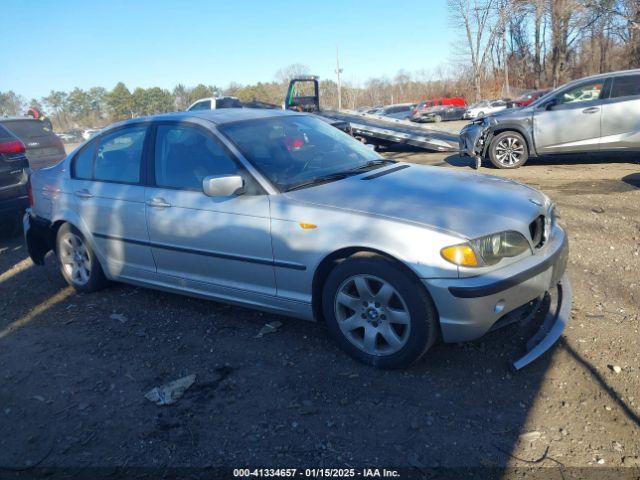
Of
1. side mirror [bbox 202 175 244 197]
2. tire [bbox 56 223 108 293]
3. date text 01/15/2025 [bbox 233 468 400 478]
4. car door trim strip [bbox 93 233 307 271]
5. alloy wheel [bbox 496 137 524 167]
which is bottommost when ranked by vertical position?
date text 01/15/2025 [bbox 233 468 400 478]

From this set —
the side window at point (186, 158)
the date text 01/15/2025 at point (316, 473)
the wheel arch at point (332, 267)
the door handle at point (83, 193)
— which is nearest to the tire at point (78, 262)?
the door handle at point (83, 193)

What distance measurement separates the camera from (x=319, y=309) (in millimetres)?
3383

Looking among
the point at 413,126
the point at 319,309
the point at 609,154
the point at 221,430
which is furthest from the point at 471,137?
the point at 221,430

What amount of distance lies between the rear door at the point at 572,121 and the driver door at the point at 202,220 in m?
7.32

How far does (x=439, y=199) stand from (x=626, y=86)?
7303 millimetres

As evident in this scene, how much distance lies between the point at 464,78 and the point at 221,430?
183 feet

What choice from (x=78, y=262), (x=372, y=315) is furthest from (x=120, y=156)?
(x=372, y=315)

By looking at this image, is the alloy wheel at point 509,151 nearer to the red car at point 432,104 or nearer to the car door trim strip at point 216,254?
the car door trim strip at point 216,254

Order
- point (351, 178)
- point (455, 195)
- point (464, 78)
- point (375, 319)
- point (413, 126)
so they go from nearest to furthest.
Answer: point (375, 319) < point (455, 195) < point (351, 178) < point (413, 126) < point (464, 78)

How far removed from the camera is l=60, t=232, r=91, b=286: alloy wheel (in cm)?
474

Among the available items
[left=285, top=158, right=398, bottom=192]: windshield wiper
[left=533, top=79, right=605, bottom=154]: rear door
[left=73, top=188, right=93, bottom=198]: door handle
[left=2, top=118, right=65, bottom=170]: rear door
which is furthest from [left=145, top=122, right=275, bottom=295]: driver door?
[left=2, top=118, right=65, bottom=170]: rear door

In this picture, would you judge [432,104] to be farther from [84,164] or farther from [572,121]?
[84,164]

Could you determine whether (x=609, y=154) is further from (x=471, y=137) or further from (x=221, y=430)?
(x=221, y=430)

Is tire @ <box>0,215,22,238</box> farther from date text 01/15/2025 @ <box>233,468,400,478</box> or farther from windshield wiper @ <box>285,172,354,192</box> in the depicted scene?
date text 01/15/2025 @ <box>233,468,400,478</box>
